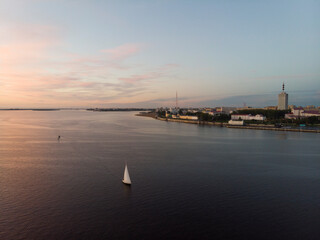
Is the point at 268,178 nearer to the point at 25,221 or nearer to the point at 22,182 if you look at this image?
the point at 25,221

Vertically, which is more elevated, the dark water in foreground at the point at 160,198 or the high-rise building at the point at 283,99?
the high-rise building at the point at 283,99

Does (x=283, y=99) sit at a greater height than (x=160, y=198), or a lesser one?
greater

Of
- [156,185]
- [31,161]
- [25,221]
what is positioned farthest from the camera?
[31,161]

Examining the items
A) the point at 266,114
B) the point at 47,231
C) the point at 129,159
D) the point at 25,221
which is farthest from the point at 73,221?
the point at 266,114

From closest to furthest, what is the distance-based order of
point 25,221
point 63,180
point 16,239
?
1. point 16,239
2. point 25,221
3. point 63,180

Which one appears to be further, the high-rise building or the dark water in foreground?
the high-rise building

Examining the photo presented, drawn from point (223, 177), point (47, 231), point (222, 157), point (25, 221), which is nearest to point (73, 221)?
point (47, 231)

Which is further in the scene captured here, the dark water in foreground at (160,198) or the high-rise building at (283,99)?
the high-rise building at (283,99)

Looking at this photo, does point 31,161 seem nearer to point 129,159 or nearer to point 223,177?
point 129,159

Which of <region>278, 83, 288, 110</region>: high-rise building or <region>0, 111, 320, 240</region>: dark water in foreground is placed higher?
<region>278, 83, 288, 110</region>: high-rise building

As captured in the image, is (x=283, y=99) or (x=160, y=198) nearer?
(x=160, y=198)

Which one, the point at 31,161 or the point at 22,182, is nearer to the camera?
the point at 22,182
